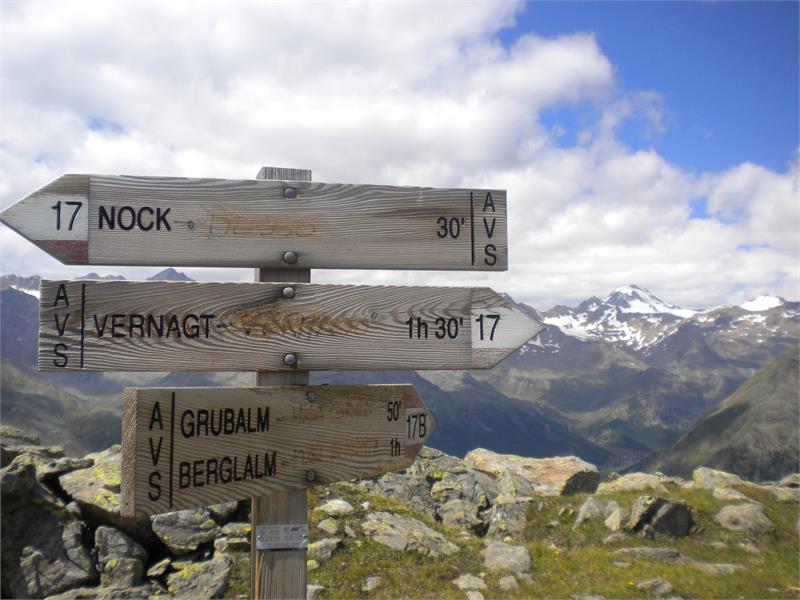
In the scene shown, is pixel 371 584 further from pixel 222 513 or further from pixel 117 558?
pixel 117 558

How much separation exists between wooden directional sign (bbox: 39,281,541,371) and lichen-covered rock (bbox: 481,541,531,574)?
12.5 m

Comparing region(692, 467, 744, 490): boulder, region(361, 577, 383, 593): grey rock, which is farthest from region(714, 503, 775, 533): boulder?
region(361, 577, 383, 593): grey rock

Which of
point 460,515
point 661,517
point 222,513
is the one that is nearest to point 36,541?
point 222,513

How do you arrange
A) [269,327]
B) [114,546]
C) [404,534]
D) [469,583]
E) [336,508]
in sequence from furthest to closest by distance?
1. [336,508]
2. [404,534]
3. [469,583]
4. [114,546]
5. [269,327]

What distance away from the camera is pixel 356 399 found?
527 cm

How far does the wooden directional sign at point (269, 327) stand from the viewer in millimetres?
4438

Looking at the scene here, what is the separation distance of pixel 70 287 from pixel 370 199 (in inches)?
110

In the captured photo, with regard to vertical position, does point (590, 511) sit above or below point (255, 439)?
below

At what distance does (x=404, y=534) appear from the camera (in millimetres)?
16516

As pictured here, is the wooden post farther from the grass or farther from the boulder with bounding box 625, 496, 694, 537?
the boulder with bounding box 625, 496, 694, 537

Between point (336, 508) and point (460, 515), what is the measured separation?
21.6ft

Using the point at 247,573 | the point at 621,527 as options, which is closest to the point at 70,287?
the point at 247,573

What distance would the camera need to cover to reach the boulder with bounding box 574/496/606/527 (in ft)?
74.5

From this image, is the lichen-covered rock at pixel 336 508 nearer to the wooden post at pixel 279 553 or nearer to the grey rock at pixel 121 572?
the grey rock at pixel 121 572
